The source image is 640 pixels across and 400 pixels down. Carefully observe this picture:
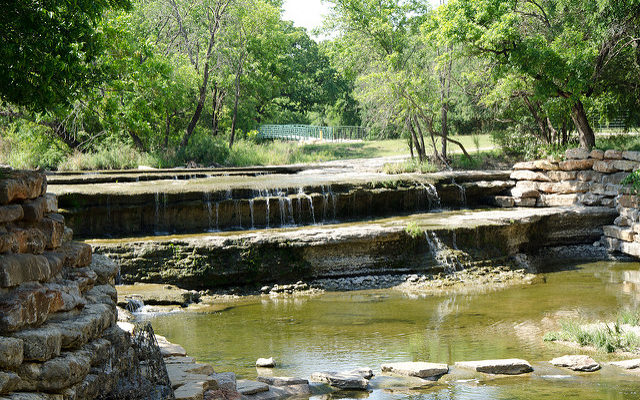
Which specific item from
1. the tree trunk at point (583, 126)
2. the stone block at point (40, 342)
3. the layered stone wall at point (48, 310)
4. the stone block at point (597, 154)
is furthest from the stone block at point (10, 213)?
the tree trunk at point (583, 126)

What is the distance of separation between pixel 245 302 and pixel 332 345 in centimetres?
325

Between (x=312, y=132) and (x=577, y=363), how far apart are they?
3356 centimetres

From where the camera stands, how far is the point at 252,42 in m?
31.9

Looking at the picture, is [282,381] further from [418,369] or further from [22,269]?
[22,269]

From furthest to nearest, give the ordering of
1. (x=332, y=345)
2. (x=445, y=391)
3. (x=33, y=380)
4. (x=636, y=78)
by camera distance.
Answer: (x=636, y=78), (x=332, y=345), (x=445, y=391), (x=33, y=380)

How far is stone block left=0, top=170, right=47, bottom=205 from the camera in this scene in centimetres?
551

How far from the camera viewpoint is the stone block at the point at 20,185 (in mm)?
5512

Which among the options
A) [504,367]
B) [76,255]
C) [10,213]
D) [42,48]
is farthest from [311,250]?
[10,213]

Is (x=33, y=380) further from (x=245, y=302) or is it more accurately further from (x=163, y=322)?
(x=245, y=302)

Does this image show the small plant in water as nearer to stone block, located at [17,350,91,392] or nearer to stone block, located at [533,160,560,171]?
stone block, located at [533,160,560,171]

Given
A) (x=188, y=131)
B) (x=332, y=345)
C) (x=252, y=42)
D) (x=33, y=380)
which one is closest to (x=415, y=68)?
(x=188, y=131)

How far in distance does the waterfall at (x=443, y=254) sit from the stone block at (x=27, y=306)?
30.7 feet

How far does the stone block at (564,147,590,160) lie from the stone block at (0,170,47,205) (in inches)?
582

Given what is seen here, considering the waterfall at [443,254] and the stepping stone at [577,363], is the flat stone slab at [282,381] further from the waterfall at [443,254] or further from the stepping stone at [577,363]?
the waterfall at [443,254]
